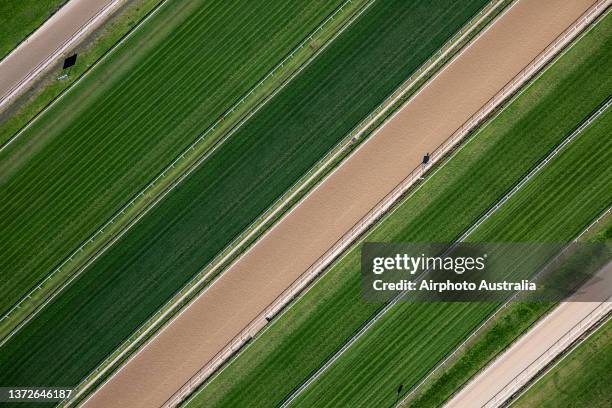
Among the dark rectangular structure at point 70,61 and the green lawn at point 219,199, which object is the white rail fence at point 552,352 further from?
the dark rectangular structure at point 70,61

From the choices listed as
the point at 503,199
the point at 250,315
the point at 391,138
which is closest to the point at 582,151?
the point at 503,199

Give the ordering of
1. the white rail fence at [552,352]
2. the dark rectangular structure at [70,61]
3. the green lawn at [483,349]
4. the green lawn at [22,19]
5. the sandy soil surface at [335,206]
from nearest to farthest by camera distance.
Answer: the white rail fence at [552,352], the green lawn at [483,349], the sandy soil surface at [335,206], the dark rectangular structure at [70,61], the green lawn at [22,19]

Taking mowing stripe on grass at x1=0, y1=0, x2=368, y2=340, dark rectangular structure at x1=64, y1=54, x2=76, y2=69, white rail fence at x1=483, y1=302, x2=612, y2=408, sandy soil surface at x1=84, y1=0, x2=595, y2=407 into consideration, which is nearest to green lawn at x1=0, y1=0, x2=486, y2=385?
mowing stripe on grass at x1=0, y1=0, x2=368, y2=340

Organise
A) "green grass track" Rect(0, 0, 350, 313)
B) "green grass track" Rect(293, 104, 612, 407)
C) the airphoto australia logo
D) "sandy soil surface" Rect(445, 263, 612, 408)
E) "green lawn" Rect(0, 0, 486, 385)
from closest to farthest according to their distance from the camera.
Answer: "sandy soil surface" Rect(445, 263, 612, 408), "green grass track" Rect(293, 104, 612, 407), the airphoto australia logo, "green lawn" Rect(0, 0, 486, 385), "green grass track" Rect(0, 0, 350, 313)

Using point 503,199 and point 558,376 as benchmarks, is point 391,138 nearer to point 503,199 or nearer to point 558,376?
point 503,199

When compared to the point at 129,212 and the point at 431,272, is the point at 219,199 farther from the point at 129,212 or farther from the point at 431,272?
the point at 431,272

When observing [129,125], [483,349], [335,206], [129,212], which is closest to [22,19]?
[129,125]

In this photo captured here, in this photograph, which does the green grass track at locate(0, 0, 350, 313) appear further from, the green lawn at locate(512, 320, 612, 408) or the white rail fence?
the green lawn at locate(512, 320, 612, 408)

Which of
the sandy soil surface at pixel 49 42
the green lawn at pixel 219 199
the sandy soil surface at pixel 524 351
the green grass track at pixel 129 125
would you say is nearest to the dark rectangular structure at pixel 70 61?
the sandy soil surface at pixel 49 42
